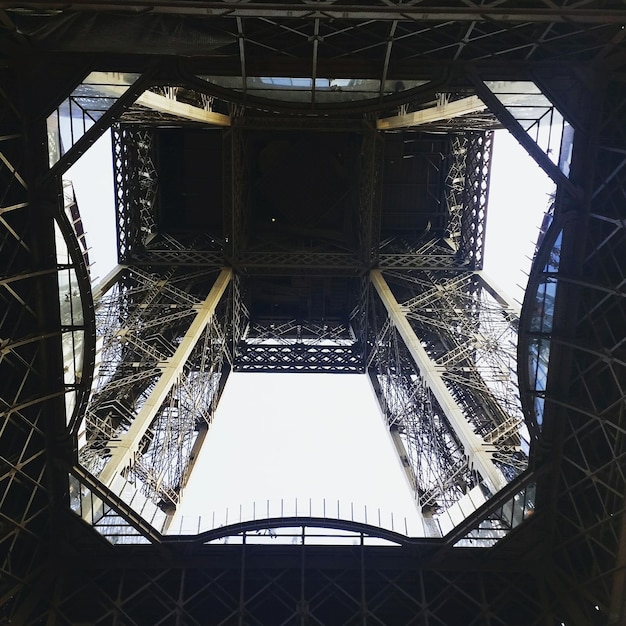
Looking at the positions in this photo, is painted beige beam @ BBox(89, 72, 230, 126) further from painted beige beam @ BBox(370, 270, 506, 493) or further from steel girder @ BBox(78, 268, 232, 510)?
painted beige beam @ BBox(370, 270, 506, 493)

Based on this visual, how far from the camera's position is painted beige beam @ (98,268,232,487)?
16.7m

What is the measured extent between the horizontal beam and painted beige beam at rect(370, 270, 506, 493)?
1074 centimetres

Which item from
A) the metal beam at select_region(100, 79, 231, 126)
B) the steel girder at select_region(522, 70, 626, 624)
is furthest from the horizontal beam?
the metal beam at select_region(100, 79, 231, 126)

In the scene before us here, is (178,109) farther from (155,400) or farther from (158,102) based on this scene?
(155,400)

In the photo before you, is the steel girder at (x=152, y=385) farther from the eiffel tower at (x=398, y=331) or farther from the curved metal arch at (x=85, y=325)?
the curved metal arch at (x=85, y=325)

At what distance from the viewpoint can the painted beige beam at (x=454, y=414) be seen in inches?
639

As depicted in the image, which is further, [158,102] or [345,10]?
[158,102]

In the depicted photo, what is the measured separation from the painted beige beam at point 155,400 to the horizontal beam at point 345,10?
11.1 metres

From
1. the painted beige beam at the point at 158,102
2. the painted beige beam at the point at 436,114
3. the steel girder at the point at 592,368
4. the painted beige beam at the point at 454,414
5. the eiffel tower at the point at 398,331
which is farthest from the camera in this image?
the painted beige beam at the point at 436,114

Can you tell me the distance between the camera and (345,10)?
9461mm

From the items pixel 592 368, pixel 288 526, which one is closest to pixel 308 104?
pixel 592 368

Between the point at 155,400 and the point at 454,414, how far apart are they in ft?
29.2

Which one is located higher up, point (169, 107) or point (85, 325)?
point (169, 107)

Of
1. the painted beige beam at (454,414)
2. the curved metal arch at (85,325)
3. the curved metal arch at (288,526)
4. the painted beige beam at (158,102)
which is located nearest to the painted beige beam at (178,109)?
the painted beige beam at (158,102)
